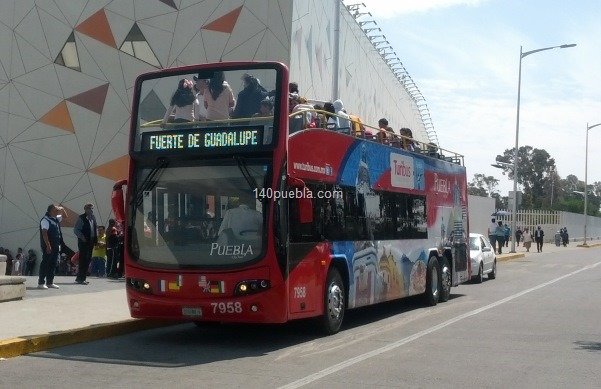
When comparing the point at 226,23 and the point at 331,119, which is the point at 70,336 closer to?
the point at 331,119

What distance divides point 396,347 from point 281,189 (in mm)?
2671

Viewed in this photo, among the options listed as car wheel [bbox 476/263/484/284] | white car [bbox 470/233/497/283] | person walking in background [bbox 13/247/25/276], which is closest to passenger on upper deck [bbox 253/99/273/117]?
white car [bbox 470/233/497/283]

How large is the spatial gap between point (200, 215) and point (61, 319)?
3.18m

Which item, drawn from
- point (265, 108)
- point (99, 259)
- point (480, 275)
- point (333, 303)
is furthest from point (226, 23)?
point (265, 108)

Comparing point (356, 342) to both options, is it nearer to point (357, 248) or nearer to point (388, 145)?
point (357, 248)

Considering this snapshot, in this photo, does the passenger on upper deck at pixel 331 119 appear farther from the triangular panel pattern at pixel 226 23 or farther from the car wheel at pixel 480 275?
the triangular panel pattern at pixel 226 23

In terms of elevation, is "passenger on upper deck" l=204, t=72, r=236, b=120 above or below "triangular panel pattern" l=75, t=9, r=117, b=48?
below

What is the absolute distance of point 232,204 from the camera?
1115 centimetres

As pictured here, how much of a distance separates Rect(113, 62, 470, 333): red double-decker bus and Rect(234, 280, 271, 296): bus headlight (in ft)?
0.05

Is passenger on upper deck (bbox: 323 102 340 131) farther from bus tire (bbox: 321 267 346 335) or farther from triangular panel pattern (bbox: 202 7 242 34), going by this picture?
triangular panel pattern (bbox: 202 7 242 34)

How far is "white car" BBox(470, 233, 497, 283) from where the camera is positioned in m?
24.8

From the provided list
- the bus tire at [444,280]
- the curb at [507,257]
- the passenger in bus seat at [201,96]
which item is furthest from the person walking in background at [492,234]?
the passenger in bus seat at [201,96]

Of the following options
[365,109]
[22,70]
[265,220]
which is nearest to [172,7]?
[22,70]

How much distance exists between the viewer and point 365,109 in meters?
44.0
